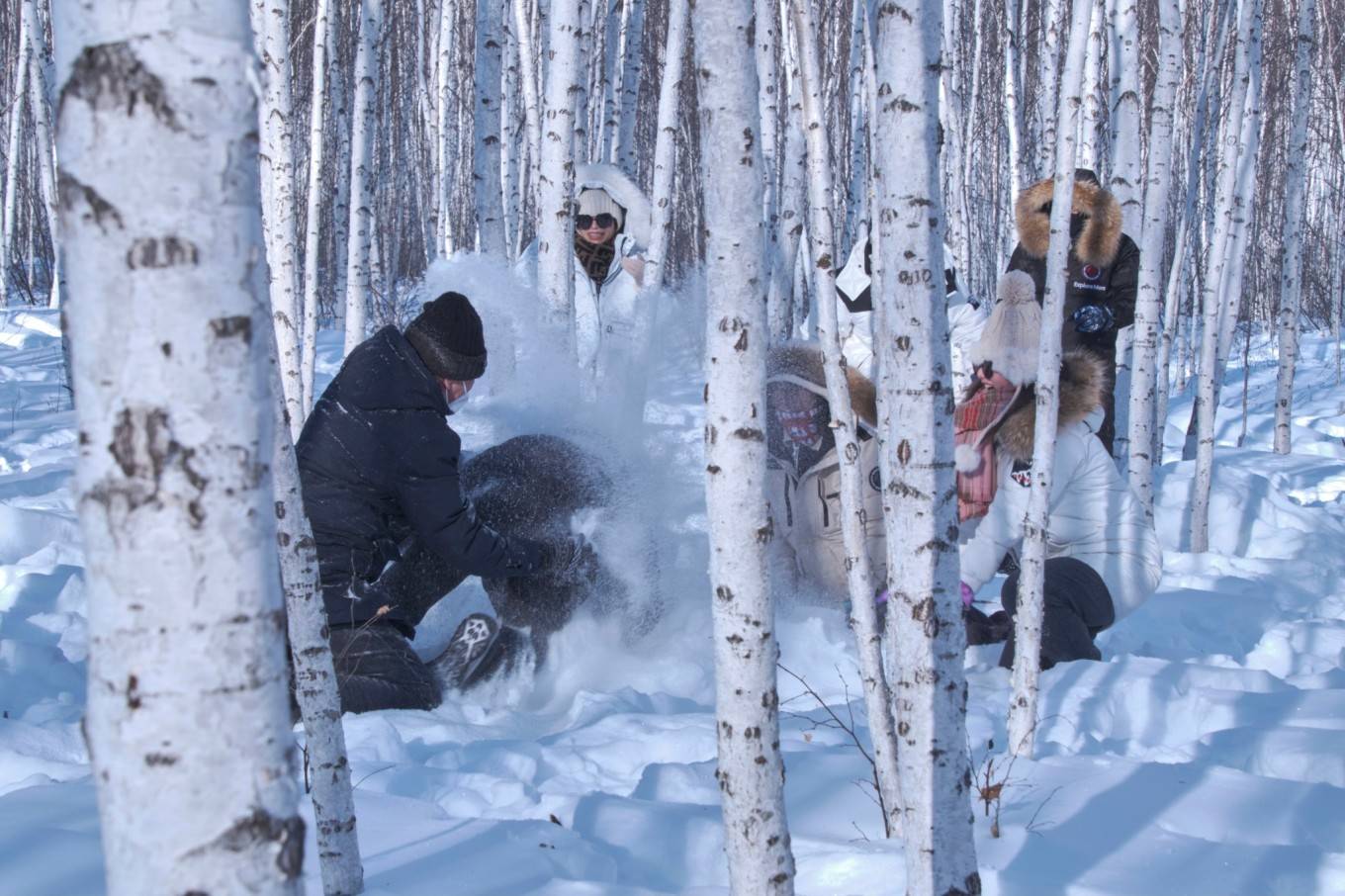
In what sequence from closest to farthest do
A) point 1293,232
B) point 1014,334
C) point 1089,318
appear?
point 1014,334 < point 1089,318 < point 1293,232

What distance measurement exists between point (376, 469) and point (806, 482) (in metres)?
1.88

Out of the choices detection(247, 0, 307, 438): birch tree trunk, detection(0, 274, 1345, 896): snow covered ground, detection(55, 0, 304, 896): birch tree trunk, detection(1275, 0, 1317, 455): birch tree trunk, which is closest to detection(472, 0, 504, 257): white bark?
detection(0, 274, 1345, 896): snow covered ground

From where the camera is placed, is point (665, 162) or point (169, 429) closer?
point (169, 429)

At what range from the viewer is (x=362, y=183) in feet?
21.1

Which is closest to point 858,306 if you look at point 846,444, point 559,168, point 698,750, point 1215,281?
point 559,168

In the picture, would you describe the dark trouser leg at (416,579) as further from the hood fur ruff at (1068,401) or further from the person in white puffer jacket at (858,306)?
the hood fur ruff at (1068,401)

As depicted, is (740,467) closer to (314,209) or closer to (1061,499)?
(1061,499)

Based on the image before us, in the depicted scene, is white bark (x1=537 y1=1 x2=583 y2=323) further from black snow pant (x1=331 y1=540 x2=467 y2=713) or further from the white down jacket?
the white down jacket

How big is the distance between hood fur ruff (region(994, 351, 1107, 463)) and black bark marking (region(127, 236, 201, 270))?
3367 millimetres

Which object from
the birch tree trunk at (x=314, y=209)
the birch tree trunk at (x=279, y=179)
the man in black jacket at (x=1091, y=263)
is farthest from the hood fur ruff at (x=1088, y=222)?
the birch tree trunk at (x=314, y=209)

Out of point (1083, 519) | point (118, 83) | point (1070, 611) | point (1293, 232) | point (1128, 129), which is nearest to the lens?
point (118, 83)

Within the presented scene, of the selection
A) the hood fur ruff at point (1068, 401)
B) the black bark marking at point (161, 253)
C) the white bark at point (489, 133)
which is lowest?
the hood fur ruff at point (1068, 401)

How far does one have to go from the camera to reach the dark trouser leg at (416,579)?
411 cm

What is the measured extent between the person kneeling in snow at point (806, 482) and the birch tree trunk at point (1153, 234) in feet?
4.67
